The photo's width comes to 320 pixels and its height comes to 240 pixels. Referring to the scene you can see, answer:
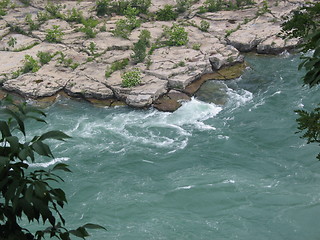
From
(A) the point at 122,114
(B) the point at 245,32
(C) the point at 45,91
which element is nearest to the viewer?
(A) the point at 122,114

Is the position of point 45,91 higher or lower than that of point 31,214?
lower

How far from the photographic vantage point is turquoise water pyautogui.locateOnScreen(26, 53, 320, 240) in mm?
9930

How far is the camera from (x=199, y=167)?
11969 mm

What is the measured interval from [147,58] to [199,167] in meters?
6.11

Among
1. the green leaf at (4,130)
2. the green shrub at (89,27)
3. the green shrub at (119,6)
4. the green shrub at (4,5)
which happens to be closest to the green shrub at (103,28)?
the green shrub at (89,27)

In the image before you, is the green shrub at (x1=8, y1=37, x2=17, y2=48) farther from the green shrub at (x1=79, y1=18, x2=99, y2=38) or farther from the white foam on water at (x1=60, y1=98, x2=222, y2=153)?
the white foam on water at (x1=60, y1=98, x2=222, y2=153)

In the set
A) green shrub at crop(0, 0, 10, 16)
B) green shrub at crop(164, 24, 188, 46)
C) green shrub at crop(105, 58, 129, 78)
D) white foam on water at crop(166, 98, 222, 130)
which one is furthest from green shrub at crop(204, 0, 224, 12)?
green shrub at crop(0, 0, 10, 16)

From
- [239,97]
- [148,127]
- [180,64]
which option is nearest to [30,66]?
[180,64]

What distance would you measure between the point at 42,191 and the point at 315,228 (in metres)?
8.10

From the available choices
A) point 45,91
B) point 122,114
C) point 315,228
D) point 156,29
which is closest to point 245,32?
point 156,29

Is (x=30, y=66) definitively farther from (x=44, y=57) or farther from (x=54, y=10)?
(x=54, y=10)

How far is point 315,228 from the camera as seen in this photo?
9727mm

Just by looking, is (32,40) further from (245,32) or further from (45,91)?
(245,32)

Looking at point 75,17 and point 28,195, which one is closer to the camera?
point 28,195
